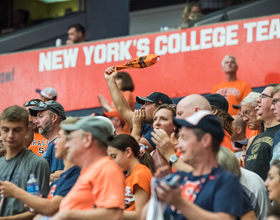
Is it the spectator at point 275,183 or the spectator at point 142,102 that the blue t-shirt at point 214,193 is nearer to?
the spectator at point 275,183

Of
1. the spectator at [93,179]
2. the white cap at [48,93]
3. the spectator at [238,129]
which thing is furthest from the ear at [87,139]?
the white cap at [48,93]

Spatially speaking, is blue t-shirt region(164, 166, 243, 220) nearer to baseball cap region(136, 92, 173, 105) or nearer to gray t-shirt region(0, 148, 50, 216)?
gray t-shirt region(0, 148, 50, 216)

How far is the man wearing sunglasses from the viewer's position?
4.22 m

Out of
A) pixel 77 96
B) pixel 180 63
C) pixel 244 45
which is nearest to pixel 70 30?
pixel 77 96

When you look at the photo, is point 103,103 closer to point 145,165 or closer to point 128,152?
point 145,165

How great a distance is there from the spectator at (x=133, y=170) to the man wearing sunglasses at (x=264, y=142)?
39.3 inches

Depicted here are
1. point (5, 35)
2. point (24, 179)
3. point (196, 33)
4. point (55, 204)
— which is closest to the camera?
point (55, 204)

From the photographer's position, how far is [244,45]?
8.07 m

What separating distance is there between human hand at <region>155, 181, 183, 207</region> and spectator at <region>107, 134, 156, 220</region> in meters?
1.20

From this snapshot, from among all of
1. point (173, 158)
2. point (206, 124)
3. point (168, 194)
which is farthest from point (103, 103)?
point (168, 194)

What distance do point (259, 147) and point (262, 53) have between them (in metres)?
3.97

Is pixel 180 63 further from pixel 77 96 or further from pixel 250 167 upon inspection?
pixel 250 167

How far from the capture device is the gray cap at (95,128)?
2770mm

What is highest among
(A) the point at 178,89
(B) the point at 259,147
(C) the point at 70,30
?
(C) the point at 70,30
